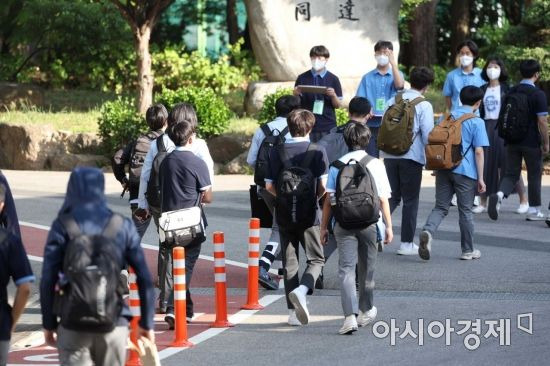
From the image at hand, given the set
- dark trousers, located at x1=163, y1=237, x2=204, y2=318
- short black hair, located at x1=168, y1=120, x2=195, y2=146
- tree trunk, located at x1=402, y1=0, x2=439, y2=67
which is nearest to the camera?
short black hair, located at x1=168, y1=120, x2=195, y2=146

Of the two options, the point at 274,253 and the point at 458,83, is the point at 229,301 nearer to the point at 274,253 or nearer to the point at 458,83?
the point at 274,253

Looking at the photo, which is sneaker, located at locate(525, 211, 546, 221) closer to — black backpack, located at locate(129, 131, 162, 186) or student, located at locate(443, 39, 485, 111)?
student, located at locate(443, 39, 485, 111)

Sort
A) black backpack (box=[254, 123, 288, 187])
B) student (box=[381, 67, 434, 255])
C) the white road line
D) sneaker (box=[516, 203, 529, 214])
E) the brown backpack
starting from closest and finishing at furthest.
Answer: the white road line → black backpack (box=[254, 123, 288, 187]) → the brown backpack → student (box=[381, 67, 434, 255]) → sneaker (box=[516, 203, 529, 214])

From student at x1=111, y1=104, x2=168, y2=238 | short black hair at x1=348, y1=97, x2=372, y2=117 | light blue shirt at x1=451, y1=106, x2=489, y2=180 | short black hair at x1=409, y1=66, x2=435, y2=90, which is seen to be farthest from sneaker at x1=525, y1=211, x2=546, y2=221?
student at x1=111, y1=104, x2=168, y2=238

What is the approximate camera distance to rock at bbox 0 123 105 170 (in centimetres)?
2384

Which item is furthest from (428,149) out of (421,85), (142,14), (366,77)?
(142,14)

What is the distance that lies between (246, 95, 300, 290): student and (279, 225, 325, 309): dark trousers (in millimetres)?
1071

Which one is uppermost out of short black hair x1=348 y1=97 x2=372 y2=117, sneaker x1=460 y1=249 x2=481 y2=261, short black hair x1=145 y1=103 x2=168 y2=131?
short black hair x1=348 y1=97 x2=372 y2=117

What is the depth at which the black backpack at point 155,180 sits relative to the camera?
1080 cm

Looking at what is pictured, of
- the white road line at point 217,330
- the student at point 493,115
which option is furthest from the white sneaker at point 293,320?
the student at point 493,115

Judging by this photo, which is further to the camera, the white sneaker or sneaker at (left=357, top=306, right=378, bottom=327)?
the white sneaker

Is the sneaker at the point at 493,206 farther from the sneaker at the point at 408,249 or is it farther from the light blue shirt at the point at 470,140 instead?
the light blue shirt at the point at 470,140

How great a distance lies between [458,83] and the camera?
1630 cm

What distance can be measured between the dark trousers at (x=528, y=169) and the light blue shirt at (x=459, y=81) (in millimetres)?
920
